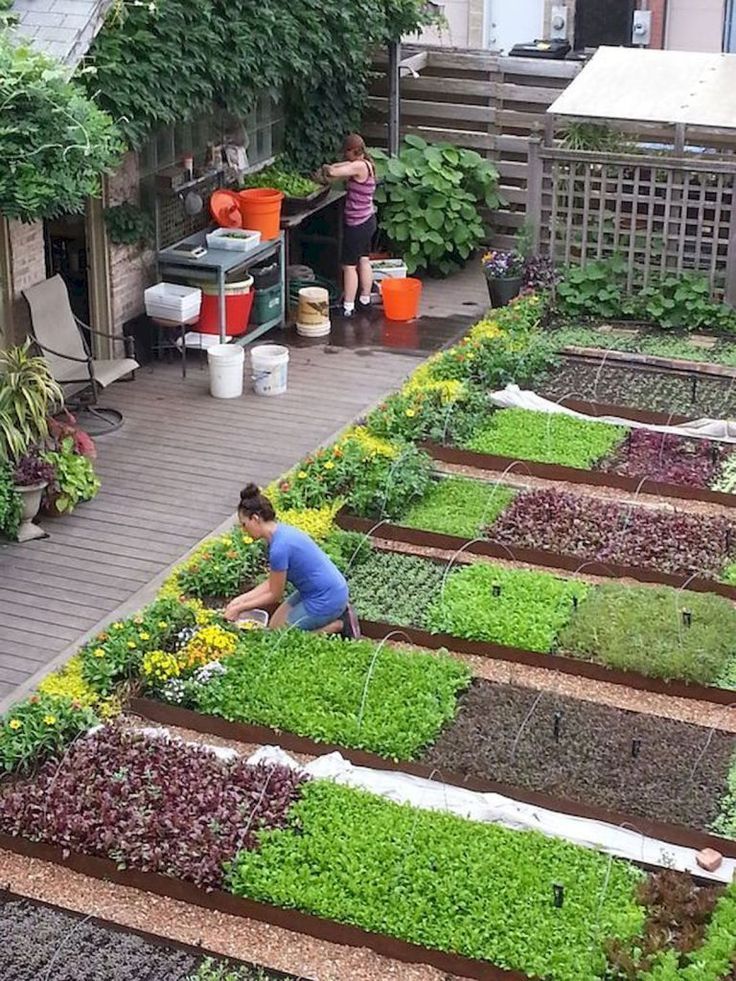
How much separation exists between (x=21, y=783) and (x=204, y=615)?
1.67 m

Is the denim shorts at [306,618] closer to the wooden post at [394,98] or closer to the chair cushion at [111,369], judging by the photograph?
the chair cushion at [111,369]

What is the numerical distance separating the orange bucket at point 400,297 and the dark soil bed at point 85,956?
914cm

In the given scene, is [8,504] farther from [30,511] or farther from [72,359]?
[72,359]

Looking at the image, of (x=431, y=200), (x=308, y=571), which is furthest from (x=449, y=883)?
(x=431, y=200)

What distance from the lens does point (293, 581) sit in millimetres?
8383

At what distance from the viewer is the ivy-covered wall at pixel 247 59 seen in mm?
11531

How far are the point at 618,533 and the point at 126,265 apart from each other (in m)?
5.27

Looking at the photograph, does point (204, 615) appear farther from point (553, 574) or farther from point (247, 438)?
point (247, 438)

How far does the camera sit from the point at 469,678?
8.20m

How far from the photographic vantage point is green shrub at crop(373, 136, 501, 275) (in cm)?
1578

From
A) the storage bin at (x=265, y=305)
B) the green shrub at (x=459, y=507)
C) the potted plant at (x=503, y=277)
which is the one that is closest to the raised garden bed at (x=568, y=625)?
the green shrub at (x=459, y=507)

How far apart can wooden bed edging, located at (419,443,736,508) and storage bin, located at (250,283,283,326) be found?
11.2 feet

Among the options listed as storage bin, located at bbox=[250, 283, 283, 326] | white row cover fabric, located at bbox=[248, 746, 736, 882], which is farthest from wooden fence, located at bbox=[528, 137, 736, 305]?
white row cover fabric, located at bbox=[248, 746, 736, 882]

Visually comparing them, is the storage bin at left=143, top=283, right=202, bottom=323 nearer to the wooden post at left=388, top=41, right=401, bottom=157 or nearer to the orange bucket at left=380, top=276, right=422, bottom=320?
the orange bucket at left=380, top=276, right=422, bottom=320
